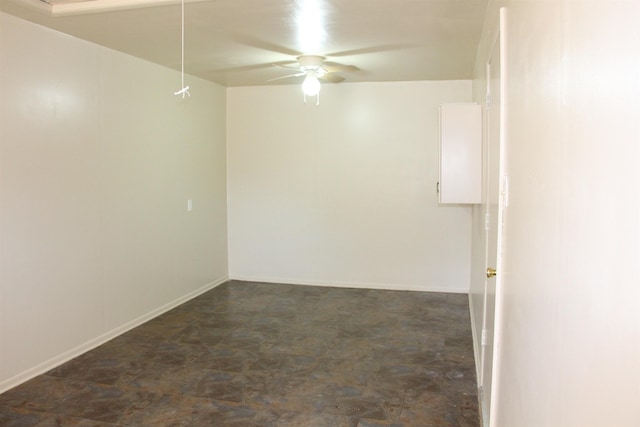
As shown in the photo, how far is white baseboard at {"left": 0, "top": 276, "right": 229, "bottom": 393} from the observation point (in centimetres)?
332

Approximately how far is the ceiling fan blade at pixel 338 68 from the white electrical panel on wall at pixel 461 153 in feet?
4.40

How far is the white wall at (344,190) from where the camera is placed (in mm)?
5738

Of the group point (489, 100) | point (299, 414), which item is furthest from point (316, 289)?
point (489, 100)

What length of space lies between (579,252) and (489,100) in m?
2.25

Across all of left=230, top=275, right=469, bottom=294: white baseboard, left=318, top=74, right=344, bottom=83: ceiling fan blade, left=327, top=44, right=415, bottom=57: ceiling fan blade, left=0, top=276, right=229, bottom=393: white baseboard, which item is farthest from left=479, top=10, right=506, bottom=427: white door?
left=0, top=276, right=229, bottom=393: white baseboard

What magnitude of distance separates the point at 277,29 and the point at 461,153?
5.55 feet

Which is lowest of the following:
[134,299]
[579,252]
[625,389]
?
[134,299]

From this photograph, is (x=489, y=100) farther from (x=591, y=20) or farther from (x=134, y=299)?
(x=134, y=299)

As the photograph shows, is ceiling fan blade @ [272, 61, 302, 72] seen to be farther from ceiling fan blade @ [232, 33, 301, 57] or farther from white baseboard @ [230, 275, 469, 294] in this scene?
white baseboard @ [230, 275, 469, 294]

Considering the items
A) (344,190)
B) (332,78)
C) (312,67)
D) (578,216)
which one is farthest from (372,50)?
(578,216)

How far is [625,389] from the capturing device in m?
0.66

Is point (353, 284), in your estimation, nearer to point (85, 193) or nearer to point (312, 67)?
point (312, 67)

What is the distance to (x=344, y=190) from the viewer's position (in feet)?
19.6

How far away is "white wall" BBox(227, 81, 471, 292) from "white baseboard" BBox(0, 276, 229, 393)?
132 cm
